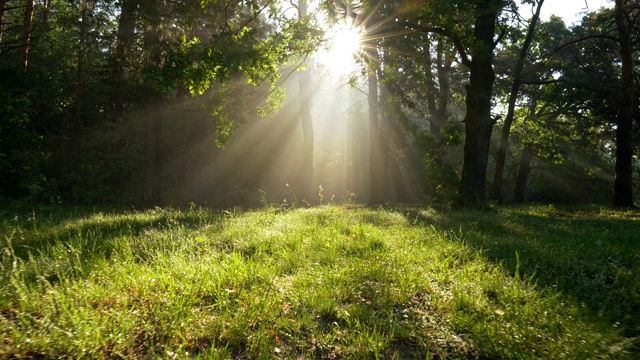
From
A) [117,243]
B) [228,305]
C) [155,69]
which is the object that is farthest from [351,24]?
[228,305]

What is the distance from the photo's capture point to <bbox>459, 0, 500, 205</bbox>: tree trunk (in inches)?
501

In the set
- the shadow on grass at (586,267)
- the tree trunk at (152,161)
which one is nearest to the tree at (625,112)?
the shadow on grass at (586,267)

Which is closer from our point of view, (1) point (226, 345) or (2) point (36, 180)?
(1) point (226, 345)

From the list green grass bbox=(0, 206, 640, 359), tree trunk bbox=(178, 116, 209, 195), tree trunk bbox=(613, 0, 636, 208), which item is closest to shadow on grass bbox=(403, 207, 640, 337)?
green grass bbox=(0, 206, 640, 359)

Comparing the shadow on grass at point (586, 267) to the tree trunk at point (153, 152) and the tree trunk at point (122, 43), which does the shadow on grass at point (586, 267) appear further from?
the tree trunk at point (122, 43)

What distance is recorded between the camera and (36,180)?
55.4 feet

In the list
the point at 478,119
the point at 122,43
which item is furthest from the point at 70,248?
the point at 122,43

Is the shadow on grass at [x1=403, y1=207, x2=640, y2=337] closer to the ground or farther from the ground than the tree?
closer to the ground

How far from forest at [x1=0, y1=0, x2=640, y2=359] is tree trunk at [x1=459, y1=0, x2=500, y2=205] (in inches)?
2.4

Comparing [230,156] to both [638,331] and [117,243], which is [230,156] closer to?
[117,243]

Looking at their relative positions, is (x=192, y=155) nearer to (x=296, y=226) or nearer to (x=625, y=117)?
(x=296, y=226)

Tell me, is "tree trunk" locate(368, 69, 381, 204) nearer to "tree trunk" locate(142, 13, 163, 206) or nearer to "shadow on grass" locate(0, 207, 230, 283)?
"tree trunk" locate(142, 13, 163, 206)

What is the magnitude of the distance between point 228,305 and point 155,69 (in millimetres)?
6970

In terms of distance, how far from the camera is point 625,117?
17.4 metres
